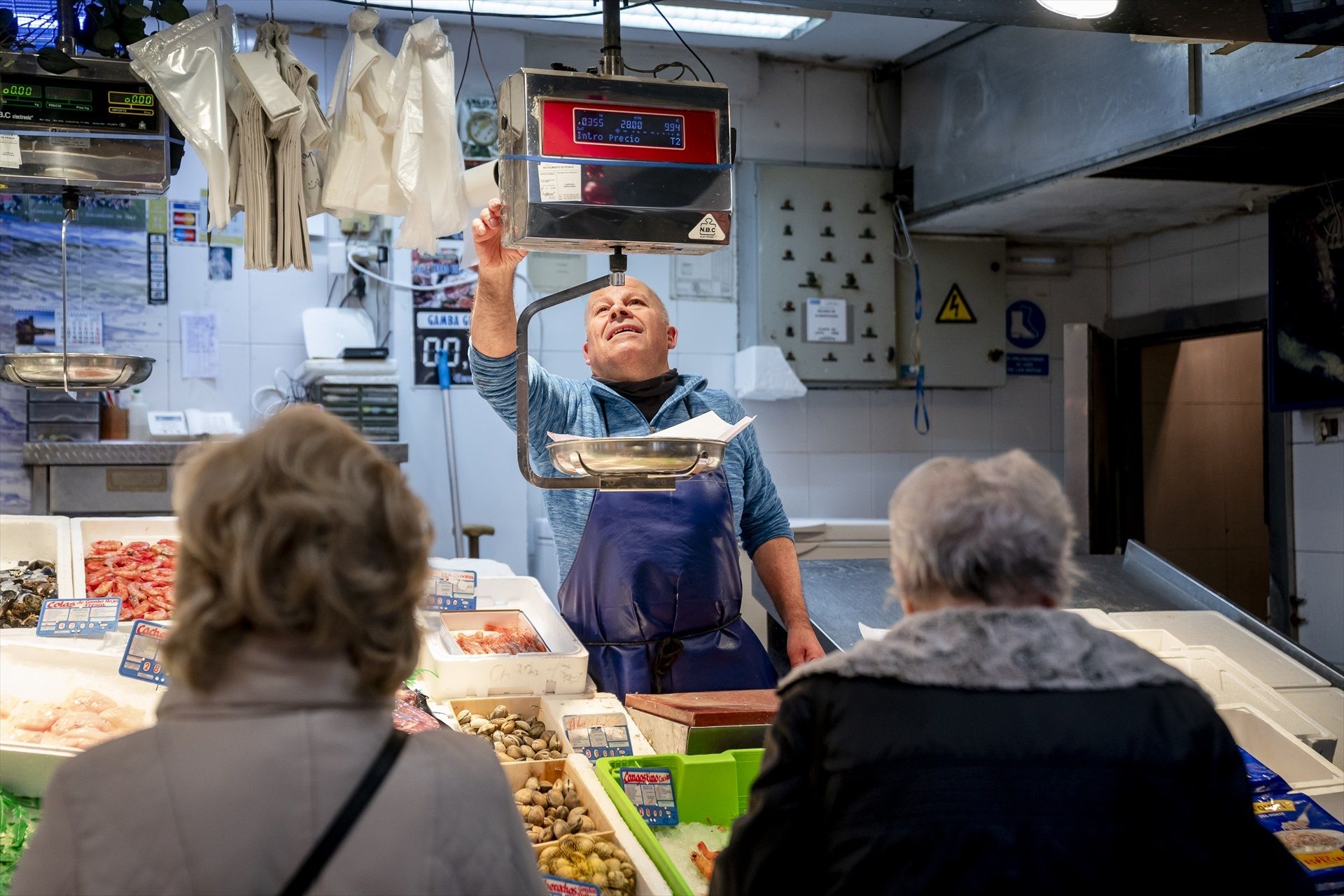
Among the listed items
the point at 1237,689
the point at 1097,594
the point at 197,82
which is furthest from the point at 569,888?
the point at 1097,594

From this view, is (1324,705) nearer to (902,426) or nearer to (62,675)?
(62,675)

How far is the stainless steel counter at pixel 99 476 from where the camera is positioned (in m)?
4.50

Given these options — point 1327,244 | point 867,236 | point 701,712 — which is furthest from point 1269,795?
point 867,236

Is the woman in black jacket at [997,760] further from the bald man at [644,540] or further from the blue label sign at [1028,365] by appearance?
the blue label sign at [1028,365]

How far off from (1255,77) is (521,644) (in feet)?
9.64

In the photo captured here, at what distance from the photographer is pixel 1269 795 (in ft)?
7.95

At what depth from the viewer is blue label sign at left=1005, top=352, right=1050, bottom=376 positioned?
21.2 ft

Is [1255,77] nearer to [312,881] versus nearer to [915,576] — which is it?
[915,576]

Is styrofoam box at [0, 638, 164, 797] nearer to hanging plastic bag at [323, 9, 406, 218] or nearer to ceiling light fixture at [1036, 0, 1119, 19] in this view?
hanging plastic bag at [323, 9, 406, 218]

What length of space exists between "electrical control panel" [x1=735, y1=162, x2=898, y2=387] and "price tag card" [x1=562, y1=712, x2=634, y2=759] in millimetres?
3596

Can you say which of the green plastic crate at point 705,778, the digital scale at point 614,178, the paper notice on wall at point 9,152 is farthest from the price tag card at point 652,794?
the paper notice on wall at point 9,152

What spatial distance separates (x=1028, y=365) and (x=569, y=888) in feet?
17.5

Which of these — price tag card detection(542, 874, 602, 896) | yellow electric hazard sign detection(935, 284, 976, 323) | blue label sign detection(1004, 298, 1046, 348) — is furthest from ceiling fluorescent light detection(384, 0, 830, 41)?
price tag card detection(542, 874, 602, 896)

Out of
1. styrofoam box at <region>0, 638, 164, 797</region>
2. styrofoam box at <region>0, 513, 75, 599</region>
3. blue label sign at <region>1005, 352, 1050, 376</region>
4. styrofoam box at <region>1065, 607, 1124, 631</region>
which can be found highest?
blue label sign at <region>1005, 352, 1050, 376</region>
